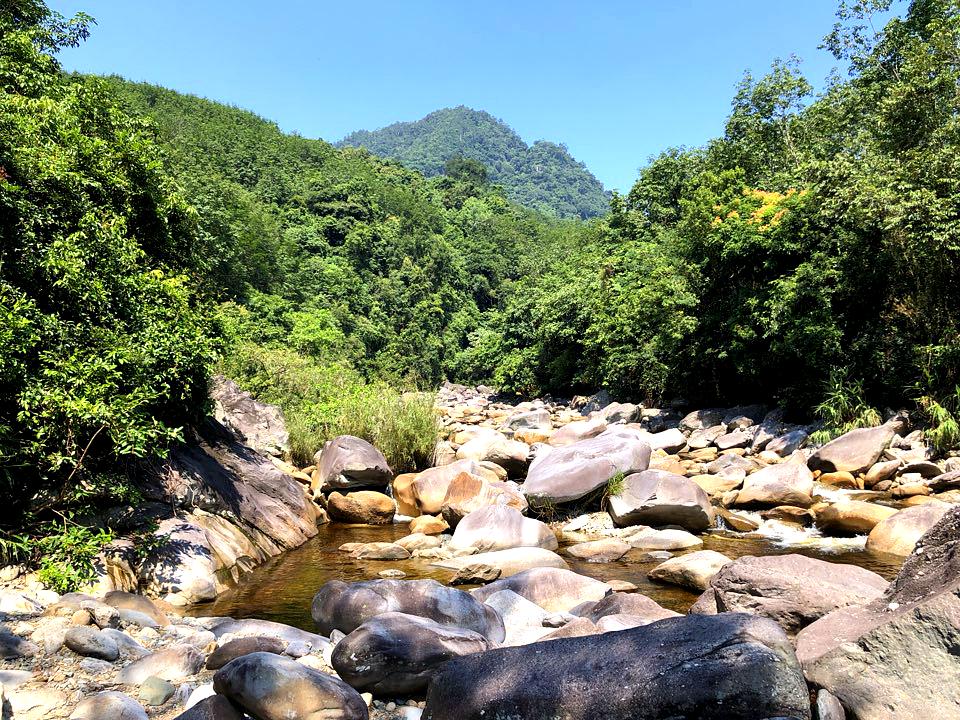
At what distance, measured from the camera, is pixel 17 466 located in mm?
6652

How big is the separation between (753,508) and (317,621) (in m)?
8.79

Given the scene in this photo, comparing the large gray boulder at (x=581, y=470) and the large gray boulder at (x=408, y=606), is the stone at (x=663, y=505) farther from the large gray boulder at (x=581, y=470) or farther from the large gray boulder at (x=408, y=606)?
the large gray boulder at (x=408, y=606)

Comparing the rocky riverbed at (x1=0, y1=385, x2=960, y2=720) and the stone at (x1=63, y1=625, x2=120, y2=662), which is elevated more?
the stone at (x1=63, y1=625, x2=120, y2=662)

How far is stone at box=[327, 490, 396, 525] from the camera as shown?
1219 cm

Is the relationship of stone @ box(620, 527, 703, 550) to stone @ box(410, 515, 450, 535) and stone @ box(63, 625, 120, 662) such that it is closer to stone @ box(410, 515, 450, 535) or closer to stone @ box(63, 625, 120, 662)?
stone @ box(410, 515, 450, 535)

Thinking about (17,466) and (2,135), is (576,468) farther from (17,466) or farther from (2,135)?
(2,135)

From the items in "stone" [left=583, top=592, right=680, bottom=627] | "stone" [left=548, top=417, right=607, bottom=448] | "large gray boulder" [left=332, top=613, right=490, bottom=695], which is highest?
"large gray boulder" [left=332, top=613, right=490, bottom=695]

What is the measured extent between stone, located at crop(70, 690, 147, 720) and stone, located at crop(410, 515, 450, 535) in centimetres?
757

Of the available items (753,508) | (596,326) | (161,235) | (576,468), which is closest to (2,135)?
(161,235)

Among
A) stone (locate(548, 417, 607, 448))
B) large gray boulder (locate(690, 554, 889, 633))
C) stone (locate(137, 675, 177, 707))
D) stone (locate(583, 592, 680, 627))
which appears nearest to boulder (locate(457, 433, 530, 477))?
stone (locate(548, 417, 607, 448))

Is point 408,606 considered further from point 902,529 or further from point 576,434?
point 576,434

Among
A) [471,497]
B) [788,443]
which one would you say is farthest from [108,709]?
[788,443]

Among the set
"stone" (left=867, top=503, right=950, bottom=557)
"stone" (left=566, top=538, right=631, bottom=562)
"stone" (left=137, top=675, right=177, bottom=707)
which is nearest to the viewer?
"stone" (left=137, top=675, right=177, bottom=707)

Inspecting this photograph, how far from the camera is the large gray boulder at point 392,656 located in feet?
14.8
